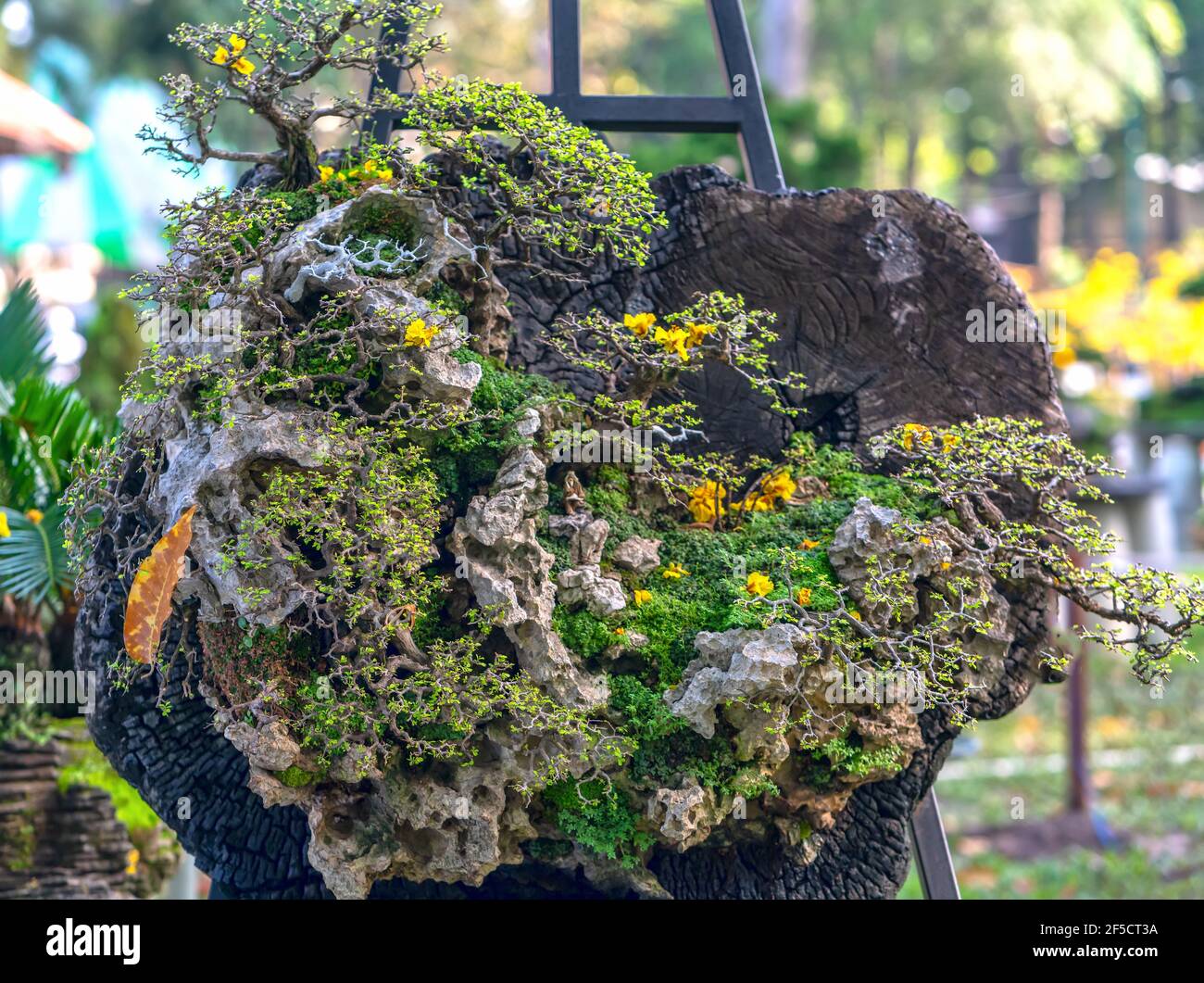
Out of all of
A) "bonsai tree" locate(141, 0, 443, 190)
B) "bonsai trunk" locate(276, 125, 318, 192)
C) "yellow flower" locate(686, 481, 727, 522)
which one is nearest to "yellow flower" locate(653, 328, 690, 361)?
"yellow flower" locate(686, 481, 727, 522)

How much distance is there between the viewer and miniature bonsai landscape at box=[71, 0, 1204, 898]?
2959mm

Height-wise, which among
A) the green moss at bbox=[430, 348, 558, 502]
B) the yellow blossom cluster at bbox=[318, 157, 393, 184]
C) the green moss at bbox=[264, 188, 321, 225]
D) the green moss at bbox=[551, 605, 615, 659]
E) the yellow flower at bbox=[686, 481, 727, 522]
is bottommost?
the green moss at bbox=[551, 605, 615, 659]

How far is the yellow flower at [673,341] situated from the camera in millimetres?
3340

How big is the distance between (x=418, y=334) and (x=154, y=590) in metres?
0.91

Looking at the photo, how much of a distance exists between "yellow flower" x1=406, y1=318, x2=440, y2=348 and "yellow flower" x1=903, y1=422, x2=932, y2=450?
4.87 feet

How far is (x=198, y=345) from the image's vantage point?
307 centimetres

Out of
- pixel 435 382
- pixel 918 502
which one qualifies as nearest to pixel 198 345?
pixel 435 382

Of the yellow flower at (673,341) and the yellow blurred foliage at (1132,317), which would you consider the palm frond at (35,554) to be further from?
the yellow blurred foliage at (1132,317)

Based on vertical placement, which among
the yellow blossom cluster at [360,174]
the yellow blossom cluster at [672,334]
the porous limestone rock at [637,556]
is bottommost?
the porous limestone rock at [637,556]

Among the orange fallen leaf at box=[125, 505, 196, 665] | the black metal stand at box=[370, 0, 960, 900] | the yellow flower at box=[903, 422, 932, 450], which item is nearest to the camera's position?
the orange fallen leaf at box=[125, 505, 196, 665]

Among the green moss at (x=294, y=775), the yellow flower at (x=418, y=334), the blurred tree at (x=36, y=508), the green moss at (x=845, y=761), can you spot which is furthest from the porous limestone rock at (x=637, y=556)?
the blurred tree at (x=36, y=508)

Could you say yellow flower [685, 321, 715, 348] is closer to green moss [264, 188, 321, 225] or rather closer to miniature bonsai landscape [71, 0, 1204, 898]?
miniature bonsai landscape [71, 0, 1204, 898]

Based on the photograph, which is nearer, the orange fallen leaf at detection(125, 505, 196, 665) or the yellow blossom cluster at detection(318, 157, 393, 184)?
the orange fallen leaf at detection(125, 505, 196, 665)

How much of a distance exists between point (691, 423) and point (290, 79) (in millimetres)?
1487
